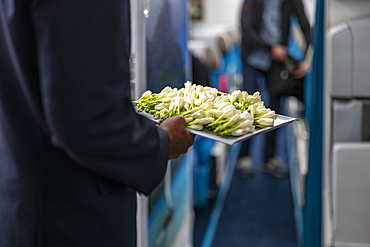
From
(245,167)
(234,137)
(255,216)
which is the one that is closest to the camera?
(234,137)

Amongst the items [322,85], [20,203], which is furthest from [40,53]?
[322,85]

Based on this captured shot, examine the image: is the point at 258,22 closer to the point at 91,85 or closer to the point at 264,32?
the point at 264,32

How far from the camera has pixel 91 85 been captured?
0.75 metres

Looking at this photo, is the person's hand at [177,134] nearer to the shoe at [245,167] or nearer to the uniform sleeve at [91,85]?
the uniform sleeve at [91,85]

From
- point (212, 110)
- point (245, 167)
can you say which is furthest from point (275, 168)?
point (212, 110)

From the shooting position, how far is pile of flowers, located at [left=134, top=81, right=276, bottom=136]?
2.90ft

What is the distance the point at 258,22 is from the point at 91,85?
3.09m

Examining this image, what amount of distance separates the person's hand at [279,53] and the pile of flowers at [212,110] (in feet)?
7.74

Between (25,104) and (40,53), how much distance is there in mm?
139

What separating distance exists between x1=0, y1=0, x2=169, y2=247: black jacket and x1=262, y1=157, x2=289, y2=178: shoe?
10.2 feet

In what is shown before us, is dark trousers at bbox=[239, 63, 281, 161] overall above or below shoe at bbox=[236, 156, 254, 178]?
above

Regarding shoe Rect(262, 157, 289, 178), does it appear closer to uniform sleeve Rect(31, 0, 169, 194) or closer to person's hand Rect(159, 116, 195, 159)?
person's hand Rect(159, 116, 195, 159)

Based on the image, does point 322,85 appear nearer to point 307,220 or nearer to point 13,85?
point 307,220

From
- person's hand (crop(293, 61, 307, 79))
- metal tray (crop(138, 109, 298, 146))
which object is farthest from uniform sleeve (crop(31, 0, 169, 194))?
person's hand (crop(293, 61, 307, 79))
